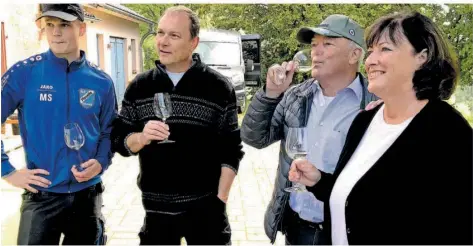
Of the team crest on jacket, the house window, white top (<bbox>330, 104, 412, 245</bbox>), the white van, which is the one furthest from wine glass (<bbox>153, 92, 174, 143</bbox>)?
the house window

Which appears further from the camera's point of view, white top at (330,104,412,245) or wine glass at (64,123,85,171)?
wine glass at (64,123,85,171)

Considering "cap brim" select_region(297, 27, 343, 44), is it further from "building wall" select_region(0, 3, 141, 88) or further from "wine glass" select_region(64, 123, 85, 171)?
"building wall" select_region(0, 3, 141, 88)

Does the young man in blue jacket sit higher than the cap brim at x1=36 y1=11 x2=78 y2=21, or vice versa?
the cap brim at x1=36 y1=11 x2=78 y2=21

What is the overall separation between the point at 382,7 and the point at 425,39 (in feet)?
64.1

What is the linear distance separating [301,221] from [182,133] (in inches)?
30.8

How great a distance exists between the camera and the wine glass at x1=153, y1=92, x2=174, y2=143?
2381mm

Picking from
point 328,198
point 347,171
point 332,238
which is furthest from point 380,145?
point 332,238

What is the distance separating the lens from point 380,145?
1844 millimetres

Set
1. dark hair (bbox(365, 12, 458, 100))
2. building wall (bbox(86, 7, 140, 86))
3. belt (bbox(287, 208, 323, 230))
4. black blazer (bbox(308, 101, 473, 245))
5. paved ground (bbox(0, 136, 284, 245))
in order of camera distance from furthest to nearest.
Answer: building wall (bbox(86, 7, 140, 86)) < paved ground (bbox(0, 136, 284, 245)) < belt (bbox(287, 208, 323, 230)) < dark hair (bbox(365, 12, 458, 100)) < black blazer (bbox(308, 101, 473, 245))

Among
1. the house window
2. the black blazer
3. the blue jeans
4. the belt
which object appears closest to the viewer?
the black blazer

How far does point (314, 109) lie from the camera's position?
2.45m

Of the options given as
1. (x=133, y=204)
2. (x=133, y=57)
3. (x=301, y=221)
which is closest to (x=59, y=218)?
(x=301, y=221)

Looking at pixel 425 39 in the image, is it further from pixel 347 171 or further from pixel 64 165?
pixel 64 165

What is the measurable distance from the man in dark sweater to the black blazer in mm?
944
